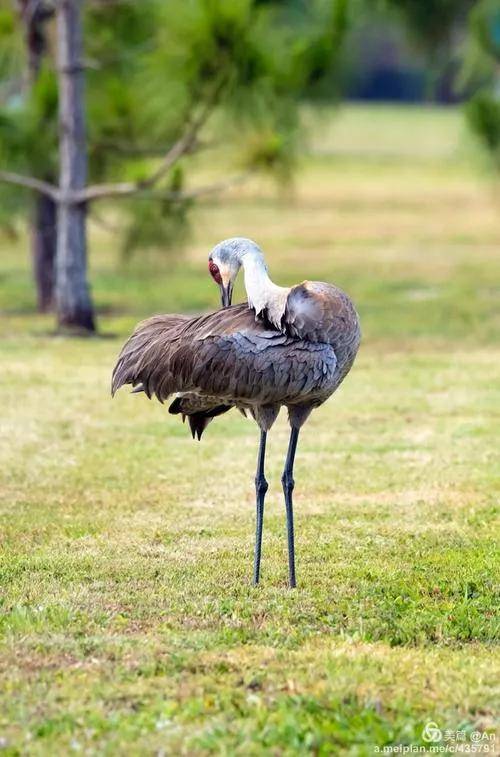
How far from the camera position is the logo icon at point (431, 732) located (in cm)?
372

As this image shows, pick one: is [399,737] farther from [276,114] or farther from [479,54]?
[479,54]

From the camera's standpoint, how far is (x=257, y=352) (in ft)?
16.2

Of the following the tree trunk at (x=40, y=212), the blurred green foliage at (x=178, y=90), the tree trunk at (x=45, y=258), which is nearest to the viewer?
the blurred green foliage at (x=178, y=90)

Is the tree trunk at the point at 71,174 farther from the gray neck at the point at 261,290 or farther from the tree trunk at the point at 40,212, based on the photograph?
the gray neck at the point at 261,290

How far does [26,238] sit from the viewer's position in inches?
830

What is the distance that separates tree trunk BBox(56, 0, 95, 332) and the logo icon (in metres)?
8.41

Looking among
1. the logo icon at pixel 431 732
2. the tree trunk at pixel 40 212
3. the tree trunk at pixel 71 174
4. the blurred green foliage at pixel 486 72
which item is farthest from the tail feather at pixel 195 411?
the blurred green foliage at pixel 486 72

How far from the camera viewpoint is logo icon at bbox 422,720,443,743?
3723 mm

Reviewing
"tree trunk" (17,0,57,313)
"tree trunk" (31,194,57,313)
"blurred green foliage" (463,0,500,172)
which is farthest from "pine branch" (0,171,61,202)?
"blurred green foliage" (463,0,500,172)

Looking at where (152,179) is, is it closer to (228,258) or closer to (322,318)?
(228,258)

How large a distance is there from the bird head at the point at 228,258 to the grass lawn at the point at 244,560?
1.13m

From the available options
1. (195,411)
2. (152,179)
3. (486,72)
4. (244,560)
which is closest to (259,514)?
(244,560)

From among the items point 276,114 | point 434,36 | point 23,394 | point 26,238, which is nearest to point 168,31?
point 276,114

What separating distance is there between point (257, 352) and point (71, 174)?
7.18 metres
